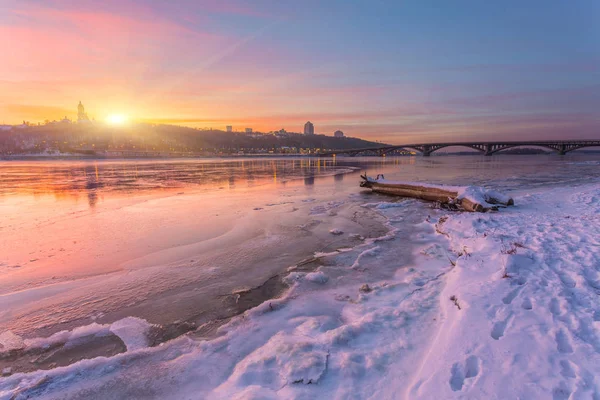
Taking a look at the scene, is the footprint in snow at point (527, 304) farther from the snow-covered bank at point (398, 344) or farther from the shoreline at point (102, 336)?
the shoreline at point (102, 336)

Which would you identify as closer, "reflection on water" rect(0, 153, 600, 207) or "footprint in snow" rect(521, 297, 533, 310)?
"footprint in snow" rect(521, 297, 533, 310)

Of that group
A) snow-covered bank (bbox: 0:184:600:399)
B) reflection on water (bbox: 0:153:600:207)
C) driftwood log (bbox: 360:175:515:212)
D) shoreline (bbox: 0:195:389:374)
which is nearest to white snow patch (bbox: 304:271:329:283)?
snow-covered bank (bbox: 0:184:600:399)

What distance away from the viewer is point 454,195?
1423 cm

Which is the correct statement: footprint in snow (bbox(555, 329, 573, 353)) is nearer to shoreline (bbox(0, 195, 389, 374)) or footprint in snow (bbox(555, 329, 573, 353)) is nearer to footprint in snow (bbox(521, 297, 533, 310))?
footprint in snow (bbox(521, 297, 533, 310))

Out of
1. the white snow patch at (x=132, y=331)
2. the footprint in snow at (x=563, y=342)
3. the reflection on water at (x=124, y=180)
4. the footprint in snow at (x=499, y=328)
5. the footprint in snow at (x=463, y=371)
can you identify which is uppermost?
the reflection on water at (x=124, y=180)

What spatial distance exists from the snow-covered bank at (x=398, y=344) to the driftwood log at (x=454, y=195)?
6031 mm

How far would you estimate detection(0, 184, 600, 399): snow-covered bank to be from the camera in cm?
324

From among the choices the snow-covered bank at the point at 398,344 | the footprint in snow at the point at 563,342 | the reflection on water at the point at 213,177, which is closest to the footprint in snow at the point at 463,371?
the snow-covered bank at the point at 398,344

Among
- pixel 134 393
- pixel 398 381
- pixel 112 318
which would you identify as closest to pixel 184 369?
pixel 134 393

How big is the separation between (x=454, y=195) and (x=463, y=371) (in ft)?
40.9

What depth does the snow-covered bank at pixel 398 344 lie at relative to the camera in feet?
10.6

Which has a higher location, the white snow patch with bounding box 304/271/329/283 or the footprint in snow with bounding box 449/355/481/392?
the footprint in snow with bounding box 449/355/481/392

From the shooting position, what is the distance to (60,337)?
4.50 m

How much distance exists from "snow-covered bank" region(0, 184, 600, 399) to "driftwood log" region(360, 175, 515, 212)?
19.8ft
